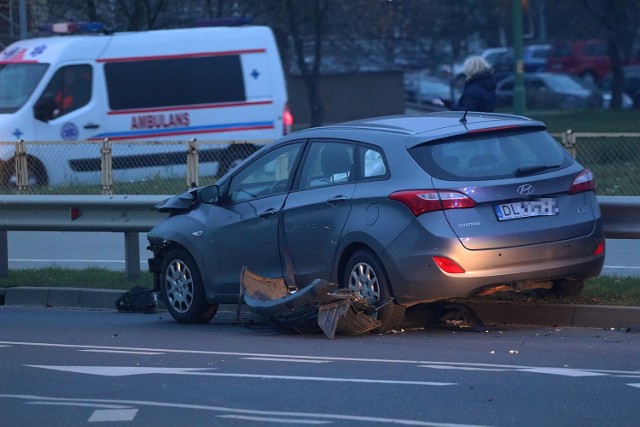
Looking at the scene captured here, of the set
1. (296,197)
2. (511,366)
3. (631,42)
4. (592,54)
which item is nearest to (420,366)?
(511,366)

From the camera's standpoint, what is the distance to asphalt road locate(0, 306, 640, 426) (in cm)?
620

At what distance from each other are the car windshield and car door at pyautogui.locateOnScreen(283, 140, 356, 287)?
1201 cm

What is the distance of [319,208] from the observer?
918cm

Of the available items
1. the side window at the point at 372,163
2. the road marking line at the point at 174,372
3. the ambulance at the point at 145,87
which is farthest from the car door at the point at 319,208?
the ambulance at the point at 145,87

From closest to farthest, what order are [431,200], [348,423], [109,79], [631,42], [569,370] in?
[348,423], [569,370], [431,200], [109,79], [631,42]

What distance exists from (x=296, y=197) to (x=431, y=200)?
4.50 feet

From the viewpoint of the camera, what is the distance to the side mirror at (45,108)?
20.5 meters

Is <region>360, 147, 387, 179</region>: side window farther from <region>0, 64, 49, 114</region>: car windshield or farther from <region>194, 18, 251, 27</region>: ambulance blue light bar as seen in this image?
<region>194, 18, 251, 27</region>: ambulance blue light bar

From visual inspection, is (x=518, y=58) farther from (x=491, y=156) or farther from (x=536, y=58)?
(x=536, y=58)

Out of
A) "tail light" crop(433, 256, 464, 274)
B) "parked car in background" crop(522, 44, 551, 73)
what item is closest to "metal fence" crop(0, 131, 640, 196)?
"tail light" crop(433, 256, 464, 274)

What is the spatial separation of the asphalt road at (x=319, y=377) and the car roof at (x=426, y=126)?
143cm

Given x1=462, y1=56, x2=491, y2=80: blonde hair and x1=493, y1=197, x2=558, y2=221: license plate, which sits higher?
x1=462, y1=56, x2=491, y2=80: blonde hair

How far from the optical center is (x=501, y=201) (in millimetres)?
8531

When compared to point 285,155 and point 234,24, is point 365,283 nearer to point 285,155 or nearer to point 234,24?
point 285,155
